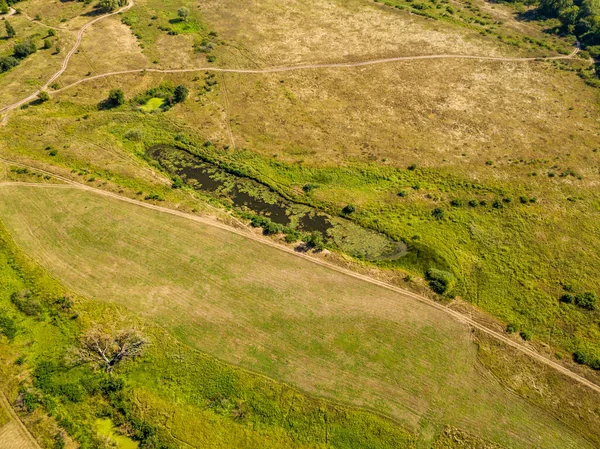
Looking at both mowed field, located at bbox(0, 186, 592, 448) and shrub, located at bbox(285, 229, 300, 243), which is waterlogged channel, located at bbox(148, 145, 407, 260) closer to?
shrub, located at bbox(285, 229, 300, 243)

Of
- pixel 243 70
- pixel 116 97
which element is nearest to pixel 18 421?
pixel 116 97

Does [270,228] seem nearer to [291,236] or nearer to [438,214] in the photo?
[291,236]

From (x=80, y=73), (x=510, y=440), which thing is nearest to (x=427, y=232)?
(x=510, y=440)

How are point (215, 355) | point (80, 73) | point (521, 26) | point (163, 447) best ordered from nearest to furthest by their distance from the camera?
1. point (163, 447)
2. point (215, 355)
3. point (80, 73)
4. point (521, 26)

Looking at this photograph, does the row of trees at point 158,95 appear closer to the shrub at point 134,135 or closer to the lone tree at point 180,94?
the lone tree at point 180,94

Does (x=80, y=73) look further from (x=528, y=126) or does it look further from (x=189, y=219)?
(x=528, y=126)

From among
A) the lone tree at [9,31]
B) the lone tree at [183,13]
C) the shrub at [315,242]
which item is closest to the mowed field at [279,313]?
the shrub at [315,242]

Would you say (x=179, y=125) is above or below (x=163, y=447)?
above
